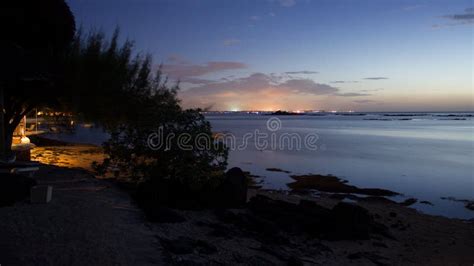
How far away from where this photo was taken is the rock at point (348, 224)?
9.42 metres

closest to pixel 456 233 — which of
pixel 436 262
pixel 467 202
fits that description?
pixel 436 262

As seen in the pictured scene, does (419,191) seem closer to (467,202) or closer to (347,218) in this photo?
(467,202)

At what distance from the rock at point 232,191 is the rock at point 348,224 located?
6.67ft

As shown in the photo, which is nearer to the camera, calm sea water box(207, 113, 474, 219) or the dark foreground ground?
the dark foreground ground

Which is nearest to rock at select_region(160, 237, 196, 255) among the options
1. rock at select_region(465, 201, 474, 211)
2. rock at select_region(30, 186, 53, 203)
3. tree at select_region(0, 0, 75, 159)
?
rock at select_region(30, 186, 53, 203)

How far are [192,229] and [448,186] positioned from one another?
14536mm

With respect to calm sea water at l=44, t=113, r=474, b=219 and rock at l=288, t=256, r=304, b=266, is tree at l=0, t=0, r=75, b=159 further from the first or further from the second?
calm sea water at l=44, t=113, r=474, b=219

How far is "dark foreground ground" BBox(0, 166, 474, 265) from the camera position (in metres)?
5.89

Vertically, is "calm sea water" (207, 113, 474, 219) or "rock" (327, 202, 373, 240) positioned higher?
"rock" (327, 202, 373, 240)

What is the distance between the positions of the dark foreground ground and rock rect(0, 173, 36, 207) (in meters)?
0.17

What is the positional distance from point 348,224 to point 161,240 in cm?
443

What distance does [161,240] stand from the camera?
683 centimetres

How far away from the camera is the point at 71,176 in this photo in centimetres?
1162

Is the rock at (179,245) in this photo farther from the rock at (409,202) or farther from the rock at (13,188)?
the rock at (409,202)
